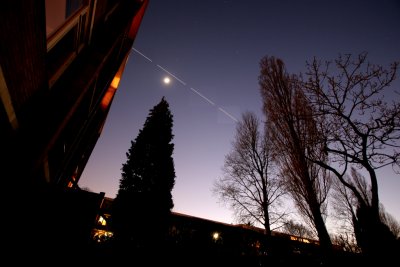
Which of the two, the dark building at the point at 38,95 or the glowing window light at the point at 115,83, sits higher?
the glowing window light at the point at 115,83

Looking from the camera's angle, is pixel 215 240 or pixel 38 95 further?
pixel 215 240

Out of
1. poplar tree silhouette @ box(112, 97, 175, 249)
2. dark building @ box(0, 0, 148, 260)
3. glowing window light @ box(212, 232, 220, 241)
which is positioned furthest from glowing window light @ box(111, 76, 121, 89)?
glowing window light @ box(212, 232, 220, 241)

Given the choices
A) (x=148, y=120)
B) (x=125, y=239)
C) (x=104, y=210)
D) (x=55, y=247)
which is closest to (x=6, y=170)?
(x=55, y=247)

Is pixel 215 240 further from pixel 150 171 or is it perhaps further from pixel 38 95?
pixel 150 171

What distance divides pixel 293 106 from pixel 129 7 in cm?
1013

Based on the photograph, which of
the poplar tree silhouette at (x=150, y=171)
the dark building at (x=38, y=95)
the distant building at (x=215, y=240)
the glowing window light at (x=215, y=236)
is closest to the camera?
the dark building at (x=38, y=95)

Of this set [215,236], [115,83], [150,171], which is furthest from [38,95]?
[150,171]

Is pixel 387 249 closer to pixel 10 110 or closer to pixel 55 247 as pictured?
pixel 55 247

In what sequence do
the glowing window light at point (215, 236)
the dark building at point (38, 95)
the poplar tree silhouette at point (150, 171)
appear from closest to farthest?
1. the dark building at point (38, 95)
2. the glowing window light at point (215, 236)
3. the poplar tree silhouette at point (150, 171)

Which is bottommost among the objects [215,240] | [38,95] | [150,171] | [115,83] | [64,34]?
[215,240]

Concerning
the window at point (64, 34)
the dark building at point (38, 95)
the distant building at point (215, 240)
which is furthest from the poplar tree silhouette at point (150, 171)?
the window at point (64, 34)

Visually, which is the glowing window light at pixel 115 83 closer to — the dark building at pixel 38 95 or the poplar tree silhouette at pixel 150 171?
the poplar tree silhouette at pixel 150 171

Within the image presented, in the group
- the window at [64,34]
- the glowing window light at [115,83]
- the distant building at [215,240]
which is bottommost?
the distant building at [215,240]

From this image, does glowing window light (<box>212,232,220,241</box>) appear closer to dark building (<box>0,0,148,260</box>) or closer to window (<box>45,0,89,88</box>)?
dark building (<box>0,0,148,260</box>)
